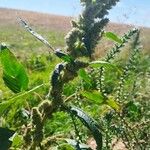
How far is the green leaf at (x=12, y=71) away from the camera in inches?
52.3

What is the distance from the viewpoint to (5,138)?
125 cm

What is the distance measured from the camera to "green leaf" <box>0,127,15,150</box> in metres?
1.24

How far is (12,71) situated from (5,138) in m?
0.18

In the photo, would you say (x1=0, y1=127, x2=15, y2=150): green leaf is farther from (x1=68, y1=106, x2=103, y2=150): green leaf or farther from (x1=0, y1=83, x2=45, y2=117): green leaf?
(x1=68, y1=106, x2=103, y2=150): green leaf

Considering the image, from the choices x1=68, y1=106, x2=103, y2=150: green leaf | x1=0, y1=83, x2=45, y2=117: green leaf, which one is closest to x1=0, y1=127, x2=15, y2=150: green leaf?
x1=0, y1=83, x2=45, y2=117: green leaf

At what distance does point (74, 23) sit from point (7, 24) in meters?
25.2

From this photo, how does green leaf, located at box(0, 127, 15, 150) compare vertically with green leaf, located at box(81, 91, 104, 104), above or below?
below

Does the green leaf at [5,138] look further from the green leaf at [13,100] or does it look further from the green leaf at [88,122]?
the green leaf at [88,122]

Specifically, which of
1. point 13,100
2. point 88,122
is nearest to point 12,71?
point 13,100

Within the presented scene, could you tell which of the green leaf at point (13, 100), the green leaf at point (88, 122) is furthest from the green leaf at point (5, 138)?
the green leaf at point (88, 122)

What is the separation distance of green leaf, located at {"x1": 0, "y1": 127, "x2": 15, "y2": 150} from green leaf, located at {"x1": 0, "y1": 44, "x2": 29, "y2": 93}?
0.43ft

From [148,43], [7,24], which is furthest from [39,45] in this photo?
[7,24]

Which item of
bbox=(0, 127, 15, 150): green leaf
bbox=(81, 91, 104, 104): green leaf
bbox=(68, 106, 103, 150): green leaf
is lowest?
bbox=(0, 127, 15, 150): green leaf

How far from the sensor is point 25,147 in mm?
1296
